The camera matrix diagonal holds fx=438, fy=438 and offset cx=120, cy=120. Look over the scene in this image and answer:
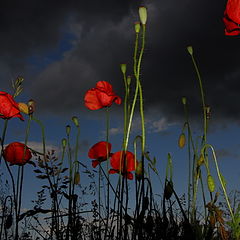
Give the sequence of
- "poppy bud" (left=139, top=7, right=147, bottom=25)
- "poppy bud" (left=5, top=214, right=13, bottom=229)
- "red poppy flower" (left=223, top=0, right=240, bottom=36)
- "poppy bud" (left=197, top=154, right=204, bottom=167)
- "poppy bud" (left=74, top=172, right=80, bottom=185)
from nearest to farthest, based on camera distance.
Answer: "red poppy flower" (left=223, top=0, right=240, bottom=36)
"poppy bud" (left=139, top=7, right=147, bottom=25)
"poppy bud" (left=197, top=154, right=204, bottom=167)
"poppy bud" (left=5, top=214, right=13, bottom=229)
"poppy bud" (left=74, top=172, right=80, bottom=185)

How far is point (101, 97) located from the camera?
9.09 ft

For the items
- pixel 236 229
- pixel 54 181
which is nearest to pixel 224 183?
pixel 236 229

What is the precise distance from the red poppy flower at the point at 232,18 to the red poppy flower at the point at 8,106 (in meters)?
1.34

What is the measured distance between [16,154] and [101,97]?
0.66 meters

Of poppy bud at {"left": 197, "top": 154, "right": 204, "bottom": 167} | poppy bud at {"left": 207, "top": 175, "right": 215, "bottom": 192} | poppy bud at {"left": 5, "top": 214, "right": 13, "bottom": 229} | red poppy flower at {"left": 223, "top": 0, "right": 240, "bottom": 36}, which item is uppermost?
red poppy flower at {"left": 223, "top": 0, "right": 240, "bottom": 36}

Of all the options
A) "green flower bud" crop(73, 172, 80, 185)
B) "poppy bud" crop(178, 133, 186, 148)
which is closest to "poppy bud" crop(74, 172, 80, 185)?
"green flower bud" crop(73, 172, 80, 185)

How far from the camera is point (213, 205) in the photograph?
234 cm

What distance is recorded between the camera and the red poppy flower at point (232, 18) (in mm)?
1897

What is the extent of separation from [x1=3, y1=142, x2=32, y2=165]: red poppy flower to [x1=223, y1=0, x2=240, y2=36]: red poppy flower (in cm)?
146

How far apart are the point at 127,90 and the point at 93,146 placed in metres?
0.75

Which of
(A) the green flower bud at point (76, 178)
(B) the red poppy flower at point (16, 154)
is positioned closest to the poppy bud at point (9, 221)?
(B) the red poppy flower at point (16, 154)

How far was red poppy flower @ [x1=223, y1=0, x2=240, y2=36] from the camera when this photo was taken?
190 centimetres

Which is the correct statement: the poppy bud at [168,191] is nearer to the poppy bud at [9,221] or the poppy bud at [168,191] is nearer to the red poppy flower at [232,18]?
the red poppy flower at [232,18]

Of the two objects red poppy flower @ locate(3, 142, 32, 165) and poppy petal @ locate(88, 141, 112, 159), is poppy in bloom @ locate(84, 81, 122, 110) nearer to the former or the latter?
poppy petal @ locate(88, 141, 112, 159)
